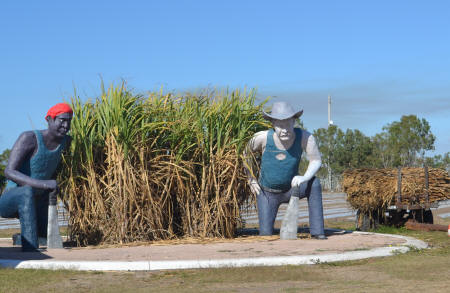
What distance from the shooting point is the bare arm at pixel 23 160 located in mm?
7320

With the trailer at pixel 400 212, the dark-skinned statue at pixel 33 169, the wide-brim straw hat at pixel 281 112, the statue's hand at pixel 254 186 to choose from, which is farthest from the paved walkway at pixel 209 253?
the trailer at pixel 400 212

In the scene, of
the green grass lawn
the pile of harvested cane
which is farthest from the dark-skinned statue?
the pile of harvested cane

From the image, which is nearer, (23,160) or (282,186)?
(23,160)

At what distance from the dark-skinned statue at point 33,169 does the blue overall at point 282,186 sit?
2.63 metres

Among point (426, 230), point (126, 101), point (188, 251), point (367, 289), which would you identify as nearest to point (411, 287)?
point (367, 289)

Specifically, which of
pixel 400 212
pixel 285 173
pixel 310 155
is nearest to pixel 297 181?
pixel 285 173

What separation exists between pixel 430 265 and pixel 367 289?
62.5 inches

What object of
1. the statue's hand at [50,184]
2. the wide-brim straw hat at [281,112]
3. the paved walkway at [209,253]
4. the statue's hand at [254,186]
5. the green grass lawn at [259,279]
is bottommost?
the green grass lawn at [259,279]

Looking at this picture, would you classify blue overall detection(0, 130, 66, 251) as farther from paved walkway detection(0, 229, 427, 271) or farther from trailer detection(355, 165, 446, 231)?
trailer detection(355, 165, 446, 231)

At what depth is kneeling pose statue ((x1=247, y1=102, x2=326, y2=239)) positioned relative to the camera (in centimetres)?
821

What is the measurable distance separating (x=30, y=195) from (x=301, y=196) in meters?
3.51

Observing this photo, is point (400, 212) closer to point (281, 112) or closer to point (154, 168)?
point (281, 112)

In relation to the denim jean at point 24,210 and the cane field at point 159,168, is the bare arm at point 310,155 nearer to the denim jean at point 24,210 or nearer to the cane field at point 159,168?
the cane field at point 159,168

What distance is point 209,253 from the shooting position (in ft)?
22.0
